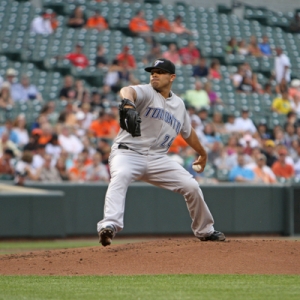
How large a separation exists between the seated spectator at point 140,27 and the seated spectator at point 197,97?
9.38 ft

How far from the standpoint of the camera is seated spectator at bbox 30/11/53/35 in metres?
16.6

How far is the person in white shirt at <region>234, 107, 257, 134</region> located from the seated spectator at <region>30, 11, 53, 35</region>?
5266 millimetres

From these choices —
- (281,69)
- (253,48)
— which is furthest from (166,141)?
(253,48)

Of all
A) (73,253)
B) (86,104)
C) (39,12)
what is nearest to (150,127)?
(73,253)

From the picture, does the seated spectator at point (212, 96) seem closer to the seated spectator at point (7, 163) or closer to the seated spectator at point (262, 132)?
the seated spectator at point (262, 132)

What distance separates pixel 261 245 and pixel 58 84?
892cm

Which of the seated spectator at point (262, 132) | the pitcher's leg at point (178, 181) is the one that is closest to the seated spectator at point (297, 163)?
the seated spectator at point (262, 132)

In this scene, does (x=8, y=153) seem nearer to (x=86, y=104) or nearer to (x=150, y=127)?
(x=86, y=104)

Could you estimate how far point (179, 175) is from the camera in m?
6.62

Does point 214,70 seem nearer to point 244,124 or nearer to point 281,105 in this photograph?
point 281,105

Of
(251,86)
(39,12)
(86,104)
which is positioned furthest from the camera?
(39,12)

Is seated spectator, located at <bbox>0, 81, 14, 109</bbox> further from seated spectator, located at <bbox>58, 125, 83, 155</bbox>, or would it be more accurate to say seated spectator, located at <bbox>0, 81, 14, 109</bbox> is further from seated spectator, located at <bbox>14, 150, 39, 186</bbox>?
seated spectator, located at <bbox>14, 150, 39, 186</bbox>

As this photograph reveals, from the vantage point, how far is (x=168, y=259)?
621 cm

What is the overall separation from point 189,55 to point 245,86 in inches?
62.3
